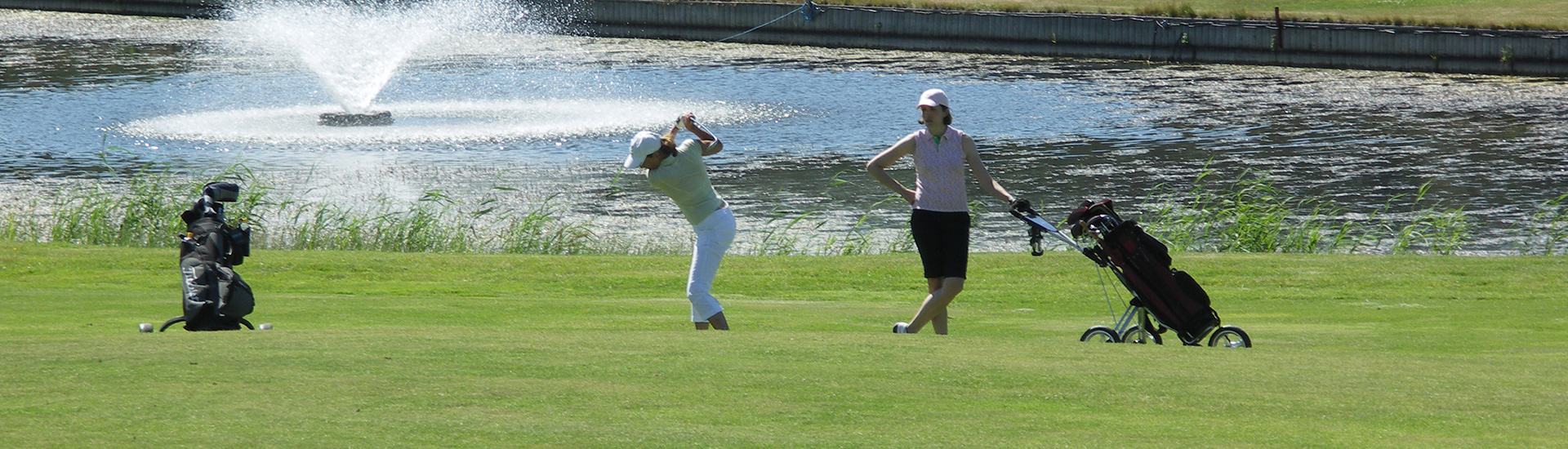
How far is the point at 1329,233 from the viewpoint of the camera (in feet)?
57.1

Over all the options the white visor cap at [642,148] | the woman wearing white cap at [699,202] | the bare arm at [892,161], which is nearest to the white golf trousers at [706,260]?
the woman wearing white cap at [699,202]

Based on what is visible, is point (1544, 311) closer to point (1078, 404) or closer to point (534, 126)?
point (1078, 404)

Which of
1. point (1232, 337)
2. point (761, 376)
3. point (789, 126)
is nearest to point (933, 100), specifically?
point (1232, 337)

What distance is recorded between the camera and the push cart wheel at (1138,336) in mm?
8438

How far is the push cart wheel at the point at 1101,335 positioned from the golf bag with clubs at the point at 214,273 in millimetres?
4622

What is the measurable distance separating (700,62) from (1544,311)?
34.5 meters

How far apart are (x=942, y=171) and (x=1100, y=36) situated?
37.9m

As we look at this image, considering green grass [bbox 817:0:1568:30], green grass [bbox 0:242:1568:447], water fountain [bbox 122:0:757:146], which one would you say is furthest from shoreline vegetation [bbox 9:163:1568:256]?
green grass [bbox 817:0:1568:30]

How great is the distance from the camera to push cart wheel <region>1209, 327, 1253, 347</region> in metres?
8.14

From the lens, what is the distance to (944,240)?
28.1ft

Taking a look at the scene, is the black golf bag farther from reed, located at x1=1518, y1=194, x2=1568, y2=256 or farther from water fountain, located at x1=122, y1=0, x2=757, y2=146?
water fountain, located at x1=122, y1=0, x2=757, y2=146

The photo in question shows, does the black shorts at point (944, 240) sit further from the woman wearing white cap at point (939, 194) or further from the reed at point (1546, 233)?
the reed at point (1546, 233)

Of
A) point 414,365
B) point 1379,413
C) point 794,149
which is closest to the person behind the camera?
point 1379,413

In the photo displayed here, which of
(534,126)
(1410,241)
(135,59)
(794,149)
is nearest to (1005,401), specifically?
(1410,241)
